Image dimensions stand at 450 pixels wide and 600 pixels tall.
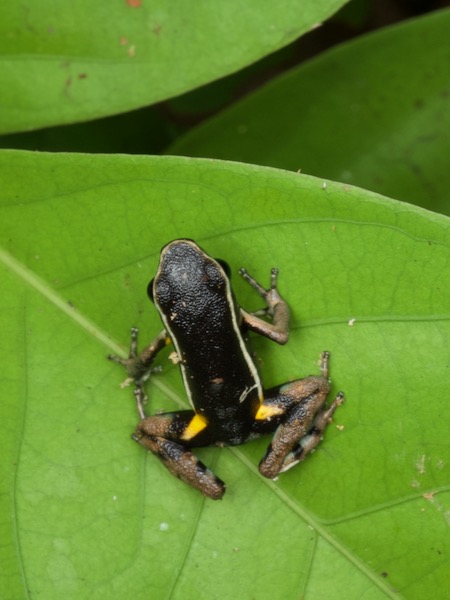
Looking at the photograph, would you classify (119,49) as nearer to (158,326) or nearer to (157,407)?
(158,326)

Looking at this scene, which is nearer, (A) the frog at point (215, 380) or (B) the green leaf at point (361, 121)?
(A) the frog at point (215, 380)

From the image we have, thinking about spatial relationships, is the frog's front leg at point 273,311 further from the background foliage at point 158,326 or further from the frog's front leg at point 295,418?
the frog's front leg at point 295,418

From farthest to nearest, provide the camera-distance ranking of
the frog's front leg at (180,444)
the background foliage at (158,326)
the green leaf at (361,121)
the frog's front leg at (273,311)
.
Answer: the green leaf at (361,121) → the frog's front leg at (180,444) → the frog's front leg at (273,311) → the background foliage at (158,326)

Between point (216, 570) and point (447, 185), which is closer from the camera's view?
point (216, 570)

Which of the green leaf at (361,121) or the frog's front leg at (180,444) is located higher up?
the green leaf at (361,121)

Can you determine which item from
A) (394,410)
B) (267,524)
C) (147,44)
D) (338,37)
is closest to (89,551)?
(267,524)

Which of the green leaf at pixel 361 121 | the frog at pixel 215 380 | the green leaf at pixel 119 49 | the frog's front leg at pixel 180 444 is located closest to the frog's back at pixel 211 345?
the frog at pixel 215 380

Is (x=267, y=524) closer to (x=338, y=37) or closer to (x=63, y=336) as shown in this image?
(x=63, y=336)
